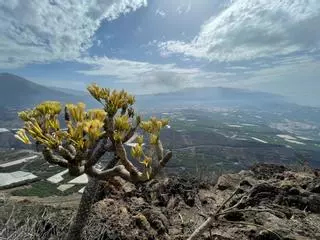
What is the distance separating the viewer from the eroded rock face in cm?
756

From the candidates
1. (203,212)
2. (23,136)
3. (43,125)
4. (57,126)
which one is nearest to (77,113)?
(57,126)

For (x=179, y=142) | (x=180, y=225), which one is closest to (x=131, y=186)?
(x=180, y=225)

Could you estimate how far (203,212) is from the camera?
9188mm

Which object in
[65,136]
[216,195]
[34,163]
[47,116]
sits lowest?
[34,163]

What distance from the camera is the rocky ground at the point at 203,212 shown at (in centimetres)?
744

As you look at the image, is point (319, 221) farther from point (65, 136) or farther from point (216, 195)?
point (65, 136)

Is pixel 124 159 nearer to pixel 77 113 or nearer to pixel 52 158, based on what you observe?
pixel 52 158

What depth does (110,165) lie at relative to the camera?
23.2 ft

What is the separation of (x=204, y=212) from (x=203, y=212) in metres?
0.63

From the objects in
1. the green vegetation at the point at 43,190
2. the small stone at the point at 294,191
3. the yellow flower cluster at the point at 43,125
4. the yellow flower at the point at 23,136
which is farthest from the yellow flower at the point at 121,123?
the green vegetation at the point at 43,190

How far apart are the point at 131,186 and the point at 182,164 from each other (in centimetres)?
12812

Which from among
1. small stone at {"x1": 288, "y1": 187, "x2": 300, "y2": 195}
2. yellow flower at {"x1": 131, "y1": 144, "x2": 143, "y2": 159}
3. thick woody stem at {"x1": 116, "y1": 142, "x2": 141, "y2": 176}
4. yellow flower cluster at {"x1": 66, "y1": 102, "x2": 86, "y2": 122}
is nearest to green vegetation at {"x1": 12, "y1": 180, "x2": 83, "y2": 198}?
small stone at {"x1": 288, "y1": 187, "x2": 300, "y2": 195}

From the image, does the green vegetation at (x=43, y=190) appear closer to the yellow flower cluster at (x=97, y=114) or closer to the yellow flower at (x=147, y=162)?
the yellow flower at (x=147, y=162)

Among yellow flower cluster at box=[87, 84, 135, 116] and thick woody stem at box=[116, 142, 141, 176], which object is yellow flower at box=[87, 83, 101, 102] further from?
thick woody stem at box=[116, 142, 141, 176]
